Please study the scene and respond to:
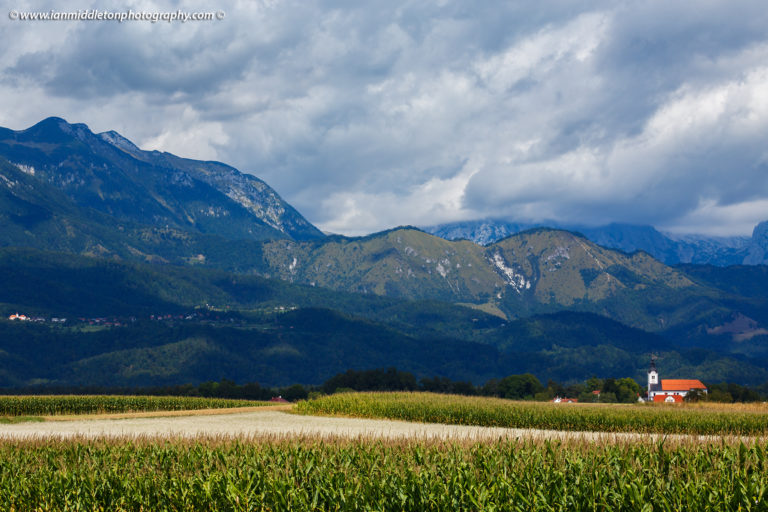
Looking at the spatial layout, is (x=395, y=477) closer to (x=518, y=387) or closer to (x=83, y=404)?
(x=83, y=404)

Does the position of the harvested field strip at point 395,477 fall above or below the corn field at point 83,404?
above

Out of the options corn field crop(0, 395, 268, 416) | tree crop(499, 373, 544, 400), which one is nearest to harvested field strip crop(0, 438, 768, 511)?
corn field crop(0, 395, 268, 416)

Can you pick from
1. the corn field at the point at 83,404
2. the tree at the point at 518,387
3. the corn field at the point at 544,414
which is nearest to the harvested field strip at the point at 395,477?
the corn field at the point at 544,414

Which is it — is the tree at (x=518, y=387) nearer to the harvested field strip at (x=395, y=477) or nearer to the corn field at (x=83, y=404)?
the corn field at (x=83, y=404)

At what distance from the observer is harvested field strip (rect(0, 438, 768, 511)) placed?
18750mm

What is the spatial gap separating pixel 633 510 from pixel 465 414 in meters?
47.0

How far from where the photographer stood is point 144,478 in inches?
896

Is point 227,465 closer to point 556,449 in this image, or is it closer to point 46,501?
point 46,501

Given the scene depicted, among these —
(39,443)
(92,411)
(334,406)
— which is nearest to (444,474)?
(39,443)

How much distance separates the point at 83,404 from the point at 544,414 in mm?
61784

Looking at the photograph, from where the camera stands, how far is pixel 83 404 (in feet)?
304

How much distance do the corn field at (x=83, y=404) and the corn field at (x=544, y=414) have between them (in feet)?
114

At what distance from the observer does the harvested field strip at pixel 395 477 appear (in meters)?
18.8

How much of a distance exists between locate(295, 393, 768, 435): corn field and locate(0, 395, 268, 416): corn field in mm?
34819
